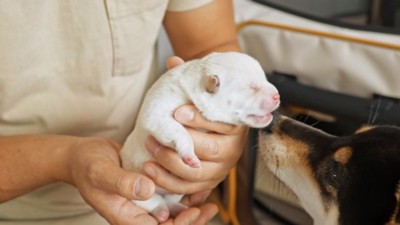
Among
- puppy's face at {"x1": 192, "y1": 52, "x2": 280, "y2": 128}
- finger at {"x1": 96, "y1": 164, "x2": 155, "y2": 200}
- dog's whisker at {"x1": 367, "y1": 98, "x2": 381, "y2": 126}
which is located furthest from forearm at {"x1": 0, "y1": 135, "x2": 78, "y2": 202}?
dog's whisker at {"x1": 367, "y1": 98, "x2": 381, "y2": 126}

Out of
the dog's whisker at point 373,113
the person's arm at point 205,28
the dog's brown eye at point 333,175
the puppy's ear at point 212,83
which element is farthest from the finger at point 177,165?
the dog's whisker at point 373,113

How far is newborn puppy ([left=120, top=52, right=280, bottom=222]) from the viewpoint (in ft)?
2.42

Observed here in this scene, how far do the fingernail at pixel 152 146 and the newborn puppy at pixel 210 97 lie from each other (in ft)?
0.04

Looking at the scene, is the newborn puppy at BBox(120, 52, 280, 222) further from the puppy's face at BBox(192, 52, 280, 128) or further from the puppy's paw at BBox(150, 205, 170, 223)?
the puppy's paw at BBox(150, 205, 170, 223)

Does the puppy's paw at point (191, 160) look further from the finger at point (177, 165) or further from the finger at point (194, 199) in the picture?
the finger at point (194, 199)

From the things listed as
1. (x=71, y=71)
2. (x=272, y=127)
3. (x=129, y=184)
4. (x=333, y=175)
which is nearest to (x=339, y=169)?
(x=333, y=175)

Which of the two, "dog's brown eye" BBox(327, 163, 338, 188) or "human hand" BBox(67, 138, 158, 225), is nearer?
"human hand" BBox(67, 138, 158, 225)

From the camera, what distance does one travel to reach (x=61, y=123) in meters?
0.98

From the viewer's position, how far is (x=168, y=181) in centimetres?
81

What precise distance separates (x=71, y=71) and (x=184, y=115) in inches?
11.5

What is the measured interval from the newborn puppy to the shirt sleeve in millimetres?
288

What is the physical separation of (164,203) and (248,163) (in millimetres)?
500

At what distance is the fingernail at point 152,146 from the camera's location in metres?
0.78

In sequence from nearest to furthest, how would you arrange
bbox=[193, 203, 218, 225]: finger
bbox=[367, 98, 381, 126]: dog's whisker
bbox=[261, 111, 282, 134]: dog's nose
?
bbox=[193, 203, 218, 225]: finger
bbox=[261, 111, 282, 134]: dog's nose
bbox=[367, 98, 381, 126]: dog's whisker
